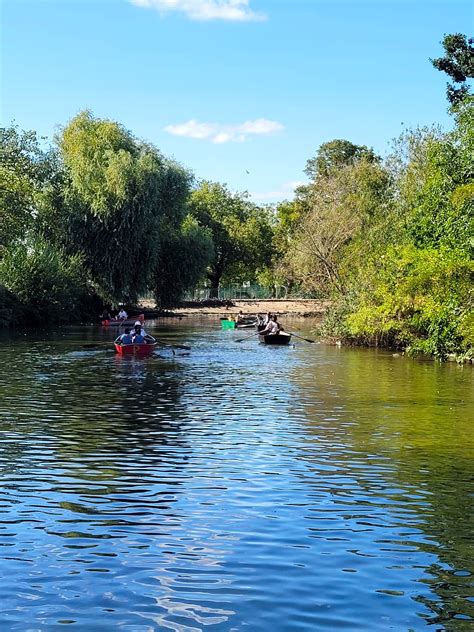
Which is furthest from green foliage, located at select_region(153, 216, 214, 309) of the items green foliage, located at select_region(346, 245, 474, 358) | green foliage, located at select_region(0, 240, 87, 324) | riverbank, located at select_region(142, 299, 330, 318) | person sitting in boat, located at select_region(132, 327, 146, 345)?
person sitting in boat, located at select_region(132, 327, 146, 345)

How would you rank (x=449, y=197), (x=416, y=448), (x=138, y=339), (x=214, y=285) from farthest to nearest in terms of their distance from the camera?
(x=214, y=285)
(x=449, y=197)
(x=138, y=339)
(x=416, y=448)

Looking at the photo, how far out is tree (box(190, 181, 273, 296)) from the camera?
110 metres

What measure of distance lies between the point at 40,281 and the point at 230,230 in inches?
2144

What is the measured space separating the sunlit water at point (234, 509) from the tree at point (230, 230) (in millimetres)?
84393

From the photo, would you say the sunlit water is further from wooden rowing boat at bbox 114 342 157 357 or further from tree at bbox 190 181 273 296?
tree at bbox 190 181 273 296

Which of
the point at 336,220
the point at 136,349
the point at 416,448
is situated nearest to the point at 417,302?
the point at 136,349

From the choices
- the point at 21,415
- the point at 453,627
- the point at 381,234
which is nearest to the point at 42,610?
the point at 453,627

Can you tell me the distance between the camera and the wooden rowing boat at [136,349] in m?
38.6

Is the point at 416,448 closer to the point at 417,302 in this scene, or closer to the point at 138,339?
the point at 417,302

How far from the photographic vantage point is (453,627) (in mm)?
7945

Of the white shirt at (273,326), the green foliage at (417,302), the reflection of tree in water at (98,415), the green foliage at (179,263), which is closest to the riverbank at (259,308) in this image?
the green foliage at (179,263)

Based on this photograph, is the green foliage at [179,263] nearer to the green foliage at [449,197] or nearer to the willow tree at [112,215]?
the willow tree at [112,215]

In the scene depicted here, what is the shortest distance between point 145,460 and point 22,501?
350cm

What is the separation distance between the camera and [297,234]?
246ft
